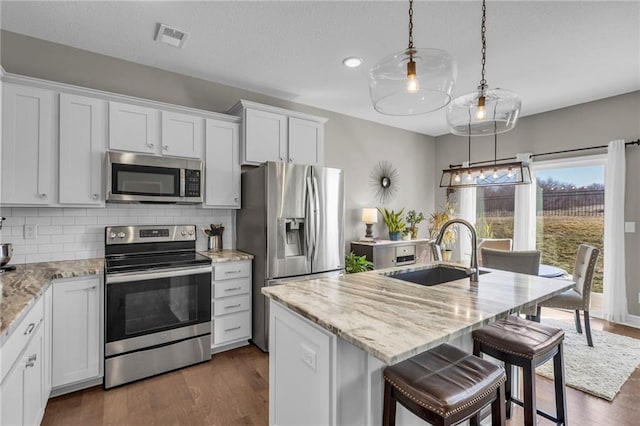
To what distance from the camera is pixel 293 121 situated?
3.62 m

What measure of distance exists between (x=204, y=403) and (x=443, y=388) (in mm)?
1771

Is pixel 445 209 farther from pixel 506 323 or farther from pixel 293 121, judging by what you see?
pixel 506 323

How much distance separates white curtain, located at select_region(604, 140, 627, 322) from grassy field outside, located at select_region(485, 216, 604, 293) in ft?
0.88

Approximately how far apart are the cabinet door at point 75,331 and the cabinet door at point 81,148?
72 centimetres

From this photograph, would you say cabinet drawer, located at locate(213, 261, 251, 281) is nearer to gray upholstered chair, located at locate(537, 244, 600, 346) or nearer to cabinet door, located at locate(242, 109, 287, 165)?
cabinet door, located at locate(242, 109, 287, 165)

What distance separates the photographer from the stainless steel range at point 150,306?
7.84 ft

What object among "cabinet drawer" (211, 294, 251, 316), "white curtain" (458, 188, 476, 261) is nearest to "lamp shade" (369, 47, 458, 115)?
"cabinet drawer" (211, 294, 251, 316)

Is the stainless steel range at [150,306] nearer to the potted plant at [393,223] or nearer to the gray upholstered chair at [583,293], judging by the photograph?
the potted plant at [393,223]

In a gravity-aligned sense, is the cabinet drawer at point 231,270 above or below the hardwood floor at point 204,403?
above

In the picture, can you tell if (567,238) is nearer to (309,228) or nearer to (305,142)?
(309,228)

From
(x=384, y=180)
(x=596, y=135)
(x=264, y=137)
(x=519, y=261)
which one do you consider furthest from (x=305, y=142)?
(x=596, y=135)

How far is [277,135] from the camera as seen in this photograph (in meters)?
3.50

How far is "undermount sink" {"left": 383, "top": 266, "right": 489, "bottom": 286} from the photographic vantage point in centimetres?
219

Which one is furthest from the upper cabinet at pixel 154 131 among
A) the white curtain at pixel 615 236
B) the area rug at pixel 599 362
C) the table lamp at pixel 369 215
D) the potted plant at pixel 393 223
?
the white curtain at pixel 615 236
